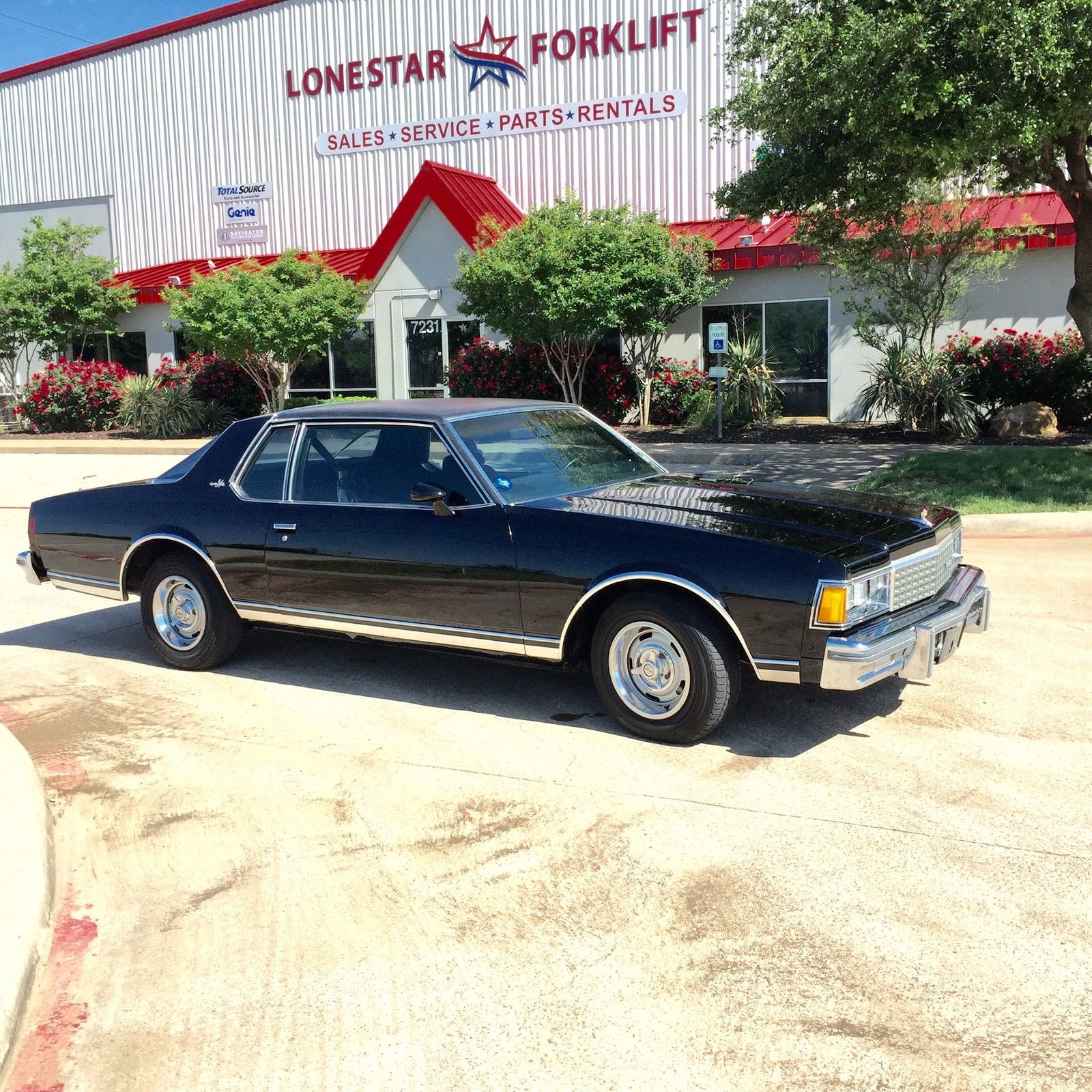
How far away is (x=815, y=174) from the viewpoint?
13.7 metres

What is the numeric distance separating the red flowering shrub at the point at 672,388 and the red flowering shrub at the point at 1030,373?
474 cm

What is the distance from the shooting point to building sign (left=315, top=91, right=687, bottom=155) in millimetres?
24984

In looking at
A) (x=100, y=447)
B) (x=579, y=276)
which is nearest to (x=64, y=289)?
(x=100, y=447)

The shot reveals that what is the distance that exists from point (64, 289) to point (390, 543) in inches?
987

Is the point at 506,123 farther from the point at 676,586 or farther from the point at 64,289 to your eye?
the point at 676,586

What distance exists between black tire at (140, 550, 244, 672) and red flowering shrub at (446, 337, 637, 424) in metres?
15.4

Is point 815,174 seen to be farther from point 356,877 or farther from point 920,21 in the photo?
point 356,877

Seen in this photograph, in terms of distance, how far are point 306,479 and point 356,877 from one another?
2739 mm

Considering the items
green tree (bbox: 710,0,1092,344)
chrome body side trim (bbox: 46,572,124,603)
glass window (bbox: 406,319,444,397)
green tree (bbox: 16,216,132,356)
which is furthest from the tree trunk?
green tree (bbox: 16,216,132,356)

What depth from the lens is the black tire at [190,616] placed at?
6668 millimetres

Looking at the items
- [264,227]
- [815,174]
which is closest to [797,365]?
[815,174]

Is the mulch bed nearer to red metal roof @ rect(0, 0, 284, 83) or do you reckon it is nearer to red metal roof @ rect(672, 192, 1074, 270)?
red metal roof @ rect(672, 192, 1074, 270)

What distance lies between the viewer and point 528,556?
17.9 feet

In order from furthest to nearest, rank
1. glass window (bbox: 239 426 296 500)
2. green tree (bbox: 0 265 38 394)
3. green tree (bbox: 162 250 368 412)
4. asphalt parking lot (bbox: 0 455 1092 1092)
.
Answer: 1. green tree (bbox: 0 265 38 394)
2. green tree (bbox: 162 250 368 412)
3. glass window (bbox: 239 426 296 500)
4. asphalt parking lot (bbox: 0 455 1092 1092)
